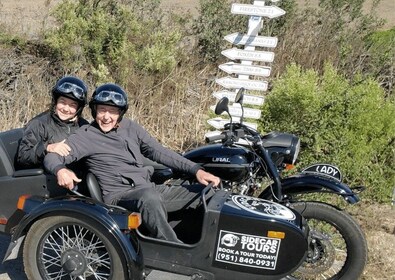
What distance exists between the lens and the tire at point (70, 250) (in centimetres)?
347

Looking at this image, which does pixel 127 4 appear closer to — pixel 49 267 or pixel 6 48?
pixel 6 48

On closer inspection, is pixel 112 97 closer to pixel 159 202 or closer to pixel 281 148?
pixel 159 202

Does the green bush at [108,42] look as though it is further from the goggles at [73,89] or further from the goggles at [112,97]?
the goggles at [112,97]

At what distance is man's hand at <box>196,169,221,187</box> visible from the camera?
382cm

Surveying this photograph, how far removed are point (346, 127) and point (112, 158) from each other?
2810 mm

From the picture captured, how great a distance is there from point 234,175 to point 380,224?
1914 millimetres

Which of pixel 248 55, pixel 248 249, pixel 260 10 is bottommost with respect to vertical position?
pixel 248 249

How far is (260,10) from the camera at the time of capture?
632cm

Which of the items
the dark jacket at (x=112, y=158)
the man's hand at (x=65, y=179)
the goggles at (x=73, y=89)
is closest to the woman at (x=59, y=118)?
the goggles at (x=73, y=89)

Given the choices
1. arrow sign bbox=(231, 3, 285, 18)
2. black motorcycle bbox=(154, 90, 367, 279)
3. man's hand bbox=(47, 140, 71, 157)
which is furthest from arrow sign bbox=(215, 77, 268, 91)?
man's hand bbox=(47, 140, 71, 157)

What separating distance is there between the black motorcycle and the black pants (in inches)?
13.6

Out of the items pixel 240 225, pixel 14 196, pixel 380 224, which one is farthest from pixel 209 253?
pixel 380 224

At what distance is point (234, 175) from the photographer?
4117mm

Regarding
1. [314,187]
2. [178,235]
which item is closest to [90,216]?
[178,235]
